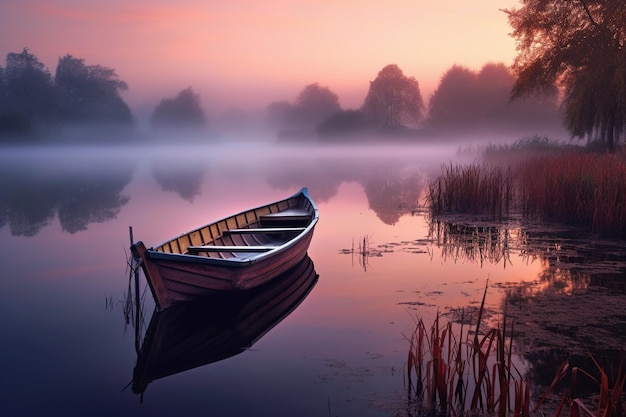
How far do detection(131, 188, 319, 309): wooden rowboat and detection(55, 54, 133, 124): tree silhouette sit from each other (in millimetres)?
84456

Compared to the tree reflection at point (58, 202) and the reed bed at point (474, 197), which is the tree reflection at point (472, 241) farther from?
the tree reflection at point (58, 202)

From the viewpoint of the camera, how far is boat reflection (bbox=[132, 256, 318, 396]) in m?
7.30

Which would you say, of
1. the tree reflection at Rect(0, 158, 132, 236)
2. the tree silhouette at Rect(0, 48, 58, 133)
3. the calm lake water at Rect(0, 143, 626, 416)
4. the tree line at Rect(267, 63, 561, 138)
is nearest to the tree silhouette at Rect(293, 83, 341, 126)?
the tree line at Rect(267, 63, 561, 138)

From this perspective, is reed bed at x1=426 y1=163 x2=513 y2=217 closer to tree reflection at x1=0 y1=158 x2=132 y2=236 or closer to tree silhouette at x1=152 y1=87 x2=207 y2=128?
tree reflection at x1=0 y1=158 x2=132 y2=236

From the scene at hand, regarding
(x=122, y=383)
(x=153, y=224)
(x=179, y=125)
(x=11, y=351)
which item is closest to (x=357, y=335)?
(x=122, y=383)

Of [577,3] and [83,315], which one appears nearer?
[83,315]

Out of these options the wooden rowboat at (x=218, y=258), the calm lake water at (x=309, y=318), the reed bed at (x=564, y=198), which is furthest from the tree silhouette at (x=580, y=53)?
the wooden rowboat at (x=218, y=258)

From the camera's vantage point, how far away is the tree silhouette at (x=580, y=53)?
24734 mm

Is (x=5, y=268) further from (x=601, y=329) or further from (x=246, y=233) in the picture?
(x=601, y=329)

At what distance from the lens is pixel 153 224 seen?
20031 mm

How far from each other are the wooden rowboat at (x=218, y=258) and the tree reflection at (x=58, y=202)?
322 inches

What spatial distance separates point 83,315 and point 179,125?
13123cm

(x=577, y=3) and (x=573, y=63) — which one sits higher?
(x=577, y=3)

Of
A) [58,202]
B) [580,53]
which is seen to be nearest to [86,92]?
[58,202]
